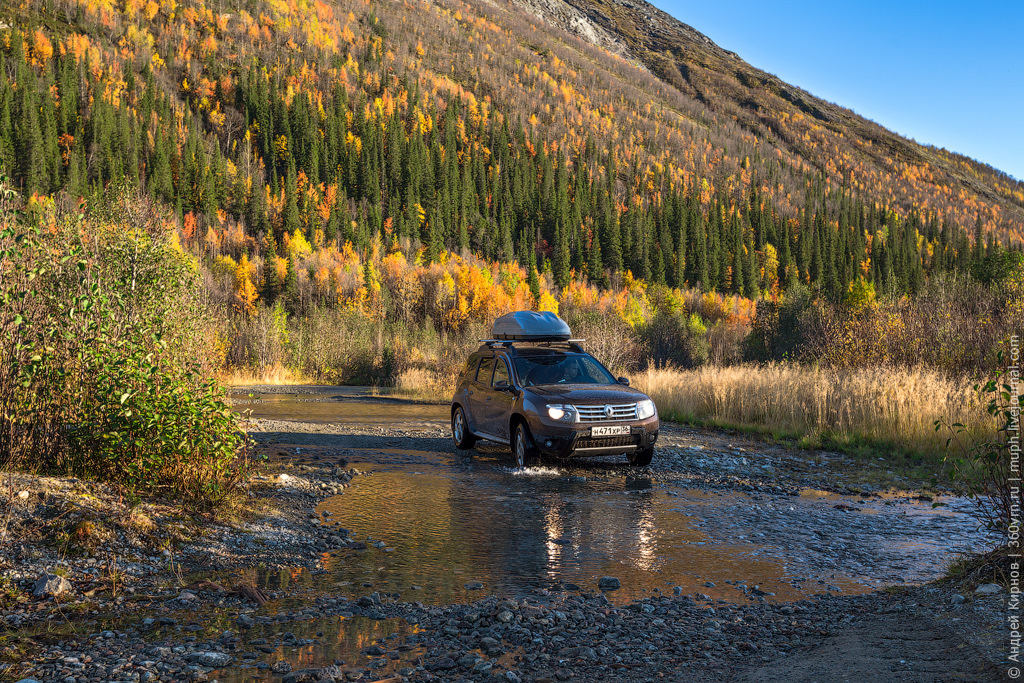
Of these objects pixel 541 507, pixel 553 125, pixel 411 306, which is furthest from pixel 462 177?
pixel 541 507

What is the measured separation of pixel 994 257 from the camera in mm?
60375

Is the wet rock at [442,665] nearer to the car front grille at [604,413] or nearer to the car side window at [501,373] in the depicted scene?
the car front grille at [604,413]

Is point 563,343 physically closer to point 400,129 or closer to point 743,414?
point 743,414

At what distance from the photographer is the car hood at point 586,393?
11.0 metres

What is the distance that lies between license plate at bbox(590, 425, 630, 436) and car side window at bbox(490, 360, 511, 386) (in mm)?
2076

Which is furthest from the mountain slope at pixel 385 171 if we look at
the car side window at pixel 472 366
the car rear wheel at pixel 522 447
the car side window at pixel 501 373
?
the car rear wheel at pixel 522 447

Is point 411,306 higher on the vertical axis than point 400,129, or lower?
lower

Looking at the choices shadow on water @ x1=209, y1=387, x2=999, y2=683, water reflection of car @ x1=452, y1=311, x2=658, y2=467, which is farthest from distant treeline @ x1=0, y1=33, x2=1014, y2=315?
shadow on water @ x1=209, y1=387, x2=999, y2=683

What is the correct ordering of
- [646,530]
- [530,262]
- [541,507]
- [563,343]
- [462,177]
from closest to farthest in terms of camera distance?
[646,530] → [541,507] → [563,343] → [530,262] → [462,177]

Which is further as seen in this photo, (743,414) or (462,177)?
(462,177)

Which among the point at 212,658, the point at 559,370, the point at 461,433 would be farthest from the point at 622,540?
the point at 461,433

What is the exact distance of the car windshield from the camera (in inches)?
481

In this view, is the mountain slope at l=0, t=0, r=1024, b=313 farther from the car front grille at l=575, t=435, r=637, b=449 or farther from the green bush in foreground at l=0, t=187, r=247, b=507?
the green bush in foreground at l=0, t=187, r=247, b=507

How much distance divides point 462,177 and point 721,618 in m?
136
